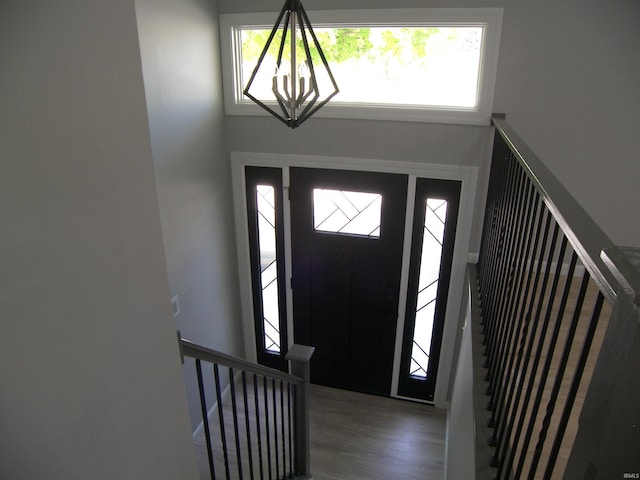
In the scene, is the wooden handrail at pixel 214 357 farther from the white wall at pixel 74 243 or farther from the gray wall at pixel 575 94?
the gray wall at pixel 575 94

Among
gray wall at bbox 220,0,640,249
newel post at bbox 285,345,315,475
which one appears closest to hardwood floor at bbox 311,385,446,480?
newel post at bbox 285,345,315,475

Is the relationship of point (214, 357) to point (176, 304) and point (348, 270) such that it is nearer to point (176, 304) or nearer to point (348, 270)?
point (176, 304)

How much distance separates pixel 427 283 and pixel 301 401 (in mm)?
1551

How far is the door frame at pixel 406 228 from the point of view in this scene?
325 centimetres

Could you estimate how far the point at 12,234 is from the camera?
2.38 feet

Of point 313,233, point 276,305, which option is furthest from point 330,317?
point 313,233

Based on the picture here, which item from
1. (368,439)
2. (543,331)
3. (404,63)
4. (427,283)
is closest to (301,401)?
(368,439)

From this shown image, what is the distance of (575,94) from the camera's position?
283cm

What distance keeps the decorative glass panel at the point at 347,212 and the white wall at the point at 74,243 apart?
2541 mm

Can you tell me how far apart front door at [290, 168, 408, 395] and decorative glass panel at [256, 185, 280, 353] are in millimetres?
204

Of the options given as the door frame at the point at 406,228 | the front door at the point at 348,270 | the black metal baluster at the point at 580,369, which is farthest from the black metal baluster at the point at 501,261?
the front door at the point at 348,270

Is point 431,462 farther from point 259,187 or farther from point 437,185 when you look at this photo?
point 259,187

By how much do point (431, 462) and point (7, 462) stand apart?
3337 millimetres

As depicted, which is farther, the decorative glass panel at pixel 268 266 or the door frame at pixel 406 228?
the decorative glass panel at pixel 268 266
